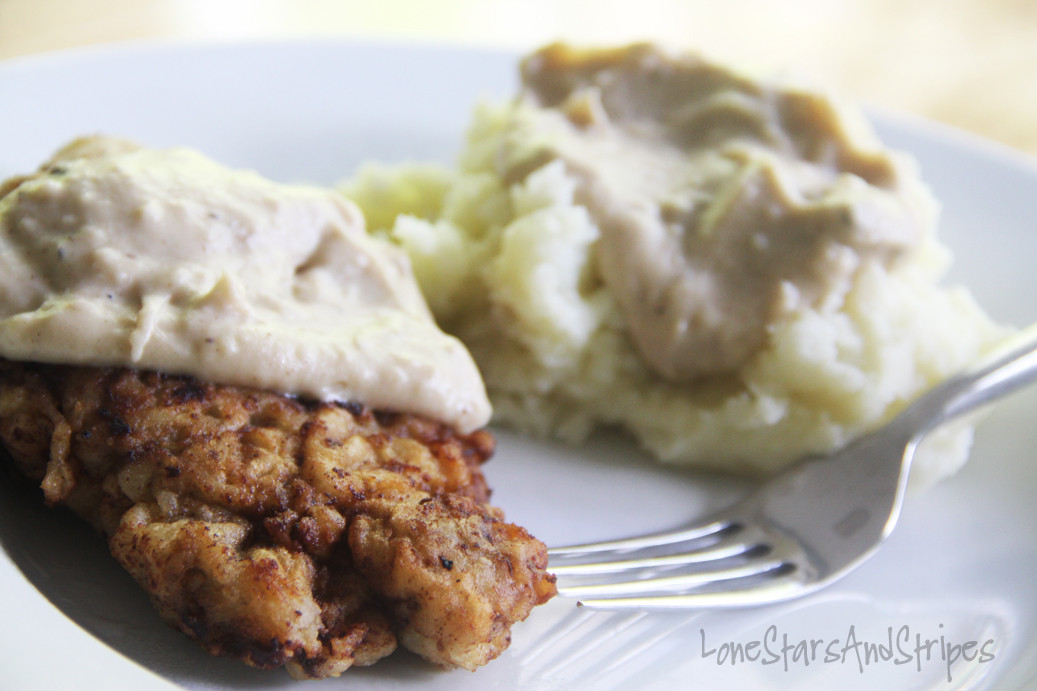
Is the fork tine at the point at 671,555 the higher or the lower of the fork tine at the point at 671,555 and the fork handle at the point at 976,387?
the lower

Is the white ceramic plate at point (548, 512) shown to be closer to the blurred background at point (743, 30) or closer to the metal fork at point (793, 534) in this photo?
the metal fork at point (793, 534)

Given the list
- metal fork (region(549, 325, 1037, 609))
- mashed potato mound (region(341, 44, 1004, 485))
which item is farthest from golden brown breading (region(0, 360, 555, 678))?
mashed potato mound (region(341, 44, 1004, 485))

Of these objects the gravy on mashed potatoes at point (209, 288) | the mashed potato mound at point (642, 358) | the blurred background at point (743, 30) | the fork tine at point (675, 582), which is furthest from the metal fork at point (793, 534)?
the blurred background at point (743, 30)

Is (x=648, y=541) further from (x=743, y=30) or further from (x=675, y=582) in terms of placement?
(x=743, y=30)

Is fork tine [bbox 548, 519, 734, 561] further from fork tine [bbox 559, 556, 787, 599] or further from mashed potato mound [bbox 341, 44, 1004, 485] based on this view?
mashed potato mound [bbox 341, 44, 1004, 485]

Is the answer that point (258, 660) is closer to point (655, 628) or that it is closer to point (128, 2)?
point (655, 628)

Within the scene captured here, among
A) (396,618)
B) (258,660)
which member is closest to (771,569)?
(396,618)
